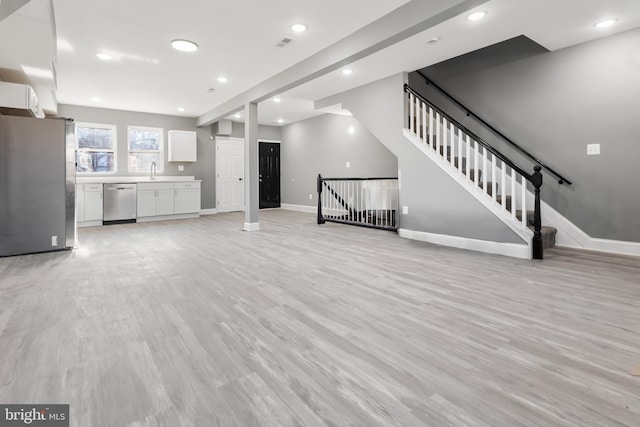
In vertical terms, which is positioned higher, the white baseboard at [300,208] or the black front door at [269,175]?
the black front door at [269,175]

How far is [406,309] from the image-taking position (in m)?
2.36

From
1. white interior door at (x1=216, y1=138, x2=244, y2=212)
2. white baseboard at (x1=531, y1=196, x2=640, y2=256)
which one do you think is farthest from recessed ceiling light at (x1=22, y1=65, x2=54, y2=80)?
white baseboard at (x1=531, y1=196, x2=640, y2=256)

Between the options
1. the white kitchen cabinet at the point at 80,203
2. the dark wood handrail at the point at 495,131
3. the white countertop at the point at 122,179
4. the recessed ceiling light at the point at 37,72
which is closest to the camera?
the recessed ceiling light at the point at 37,72

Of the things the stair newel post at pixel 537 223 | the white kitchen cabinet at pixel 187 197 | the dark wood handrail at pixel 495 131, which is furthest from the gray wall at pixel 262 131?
the stair newel post at pixel 537 223

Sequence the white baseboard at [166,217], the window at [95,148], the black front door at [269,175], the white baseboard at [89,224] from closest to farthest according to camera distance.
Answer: the white baseboard at [89,224], the window at [95,148], the white baseboard at [166,217], the black front door at [269,175]

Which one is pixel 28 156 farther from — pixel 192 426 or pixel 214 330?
pixel 192 426

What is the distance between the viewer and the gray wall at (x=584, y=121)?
13.3ft

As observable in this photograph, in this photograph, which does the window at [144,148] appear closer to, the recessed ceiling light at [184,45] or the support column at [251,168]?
the support column at [251,168]

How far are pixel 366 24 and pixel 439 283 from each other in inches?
114

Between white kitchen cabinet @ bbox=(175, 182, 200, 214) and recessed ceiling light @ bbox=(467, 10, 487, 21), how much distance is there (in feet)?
23.1

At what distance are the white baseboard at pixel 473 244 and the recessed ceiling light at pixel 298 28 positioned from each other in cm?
332

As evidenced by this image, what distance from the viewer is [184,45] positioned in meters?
4.19

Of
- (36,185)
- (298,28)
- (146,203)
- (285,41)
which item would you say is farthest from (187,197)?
(298,28)

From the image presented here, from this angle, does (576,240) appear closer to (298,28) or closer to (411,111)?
(411,111)
